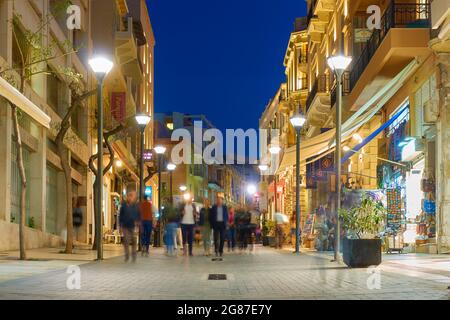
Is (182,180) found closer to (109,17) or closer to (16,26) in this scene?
(109,17)

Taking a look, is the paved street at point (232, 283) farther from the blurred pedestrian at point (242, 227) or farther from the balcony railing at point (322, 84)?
the balcony railing at point (322, 84)

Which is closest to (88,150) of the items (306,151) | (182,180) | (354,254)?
(306,151)

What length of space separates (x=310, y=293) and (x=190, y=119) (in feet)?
318

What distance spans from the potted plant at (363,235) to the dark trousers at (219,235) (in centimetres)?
660

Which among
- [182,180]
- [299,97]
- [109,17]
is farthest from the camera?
[182,180]

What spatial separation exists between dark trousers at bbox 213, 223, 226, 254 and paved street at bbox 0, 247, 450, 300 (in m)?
5.21

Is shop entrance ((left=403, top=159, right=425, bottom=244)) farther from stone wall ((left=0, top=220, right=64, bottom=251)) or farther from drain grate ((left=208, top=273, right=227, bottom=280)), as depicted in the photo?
stone wall ((left=0, top=220, right=64, bottom=251))

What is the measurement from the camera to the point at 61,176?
105 feet

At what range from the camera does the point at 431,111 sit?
1947 cm

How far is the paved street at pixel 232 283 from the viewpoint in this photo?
9.40 m

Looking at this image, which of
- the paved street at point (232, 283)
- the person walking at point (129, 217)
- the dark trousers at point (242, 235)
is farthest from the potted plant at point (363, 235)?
the dark trousers at point (242, 235)

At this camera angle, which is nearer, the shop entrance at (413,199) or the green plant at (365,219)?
the green plant at (365,219)

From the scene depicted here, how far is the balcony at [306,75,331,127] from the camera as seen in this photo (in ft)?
116

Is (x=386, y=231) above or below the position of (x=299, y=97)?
below
